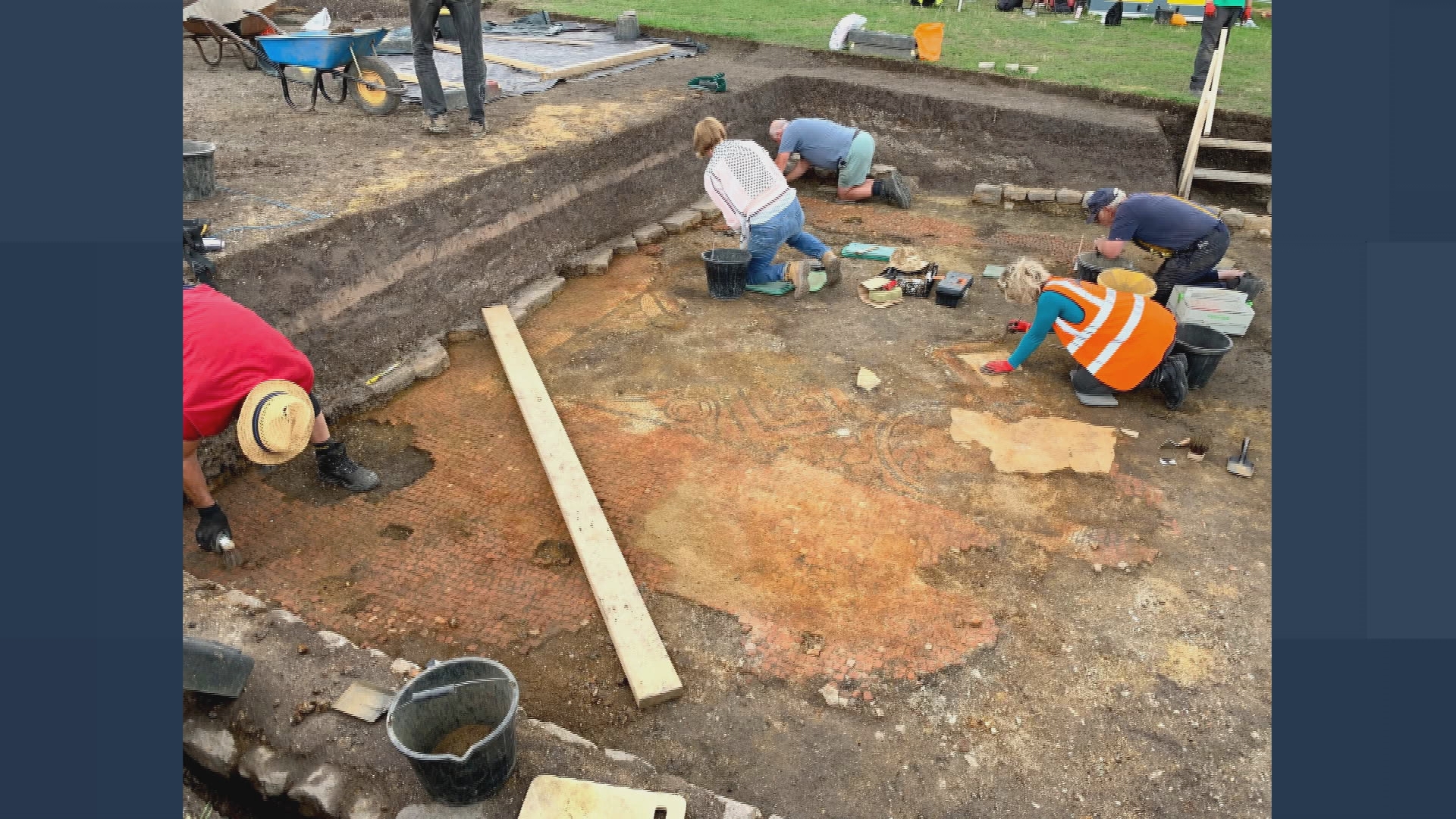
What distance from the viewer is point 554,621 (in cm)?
408

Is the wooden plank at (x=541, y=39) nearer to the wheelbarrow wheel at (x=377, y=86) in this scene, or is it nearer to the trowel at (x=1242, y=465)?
the wheelbarrow wheel at (x=377, y=86)

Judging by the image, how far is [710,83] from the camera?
984 centimetres

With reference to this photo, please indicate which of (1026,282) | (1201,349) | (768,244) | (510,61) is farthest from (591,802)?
(510,61)

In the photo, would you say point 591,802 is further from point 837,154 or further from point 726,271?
point 837,154

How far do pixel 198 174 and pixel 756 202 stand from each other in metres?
4.05

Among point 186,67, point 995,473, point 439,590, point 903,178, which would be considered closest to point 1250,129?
point 903,178

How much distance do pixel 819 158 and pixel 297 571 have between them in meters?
6.85

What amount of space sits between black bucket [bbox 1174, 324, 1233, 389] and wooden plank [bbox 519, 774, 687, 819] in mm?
4827

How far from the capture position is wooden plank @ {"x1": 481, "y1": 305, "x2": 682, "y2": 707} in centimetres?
374

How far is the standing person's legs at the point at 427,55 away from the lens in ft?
24.0

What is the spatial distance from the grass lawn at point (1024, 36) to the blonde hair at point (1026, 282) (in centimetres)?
578

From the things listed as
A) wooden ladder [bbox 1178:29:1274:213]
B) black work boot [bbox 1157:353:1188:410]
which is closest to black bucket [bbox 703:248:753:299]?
black work boot [bbox 1157:353:1188:410]

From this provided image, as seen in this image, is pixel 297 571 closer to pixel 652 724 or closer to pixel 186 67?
pixel 652 724

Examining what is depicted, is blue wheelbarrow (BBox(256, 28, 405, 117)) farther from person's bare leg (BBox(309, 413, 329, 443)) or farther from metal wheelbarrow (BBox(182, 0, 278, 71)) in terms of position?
person's bare leg (BBox(309, 413, 329, 443))
